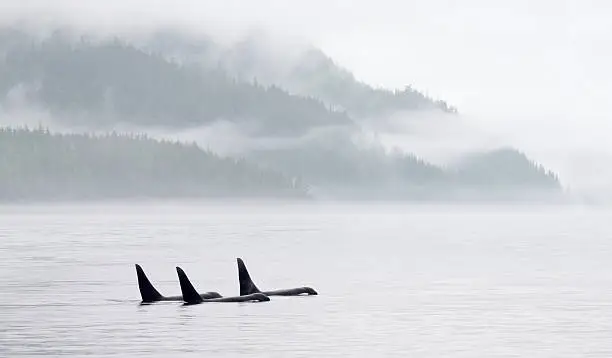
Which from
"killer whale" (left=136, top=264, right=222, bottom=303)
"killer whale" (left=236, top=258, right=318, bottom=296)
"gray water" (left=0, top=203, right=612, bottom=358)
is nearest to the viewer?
"gray water" (left=0, top=203, right=612, bottom=358)

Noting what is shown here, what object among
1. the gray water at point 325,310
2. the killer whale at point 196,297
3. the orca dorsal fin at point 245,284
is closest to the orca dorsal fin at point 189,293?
the killer whale at point 196,297

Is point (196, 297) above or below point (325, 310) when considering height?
above

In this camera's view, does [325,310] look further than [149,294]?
No

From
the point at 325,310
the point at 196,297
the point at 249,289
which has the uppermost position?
the point at 249,289

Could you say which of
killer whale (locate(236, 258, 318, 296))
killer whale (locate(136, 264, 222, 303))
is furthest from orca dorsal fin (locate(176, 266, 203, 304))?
killer whale (locate(236, 258, 318, 296))

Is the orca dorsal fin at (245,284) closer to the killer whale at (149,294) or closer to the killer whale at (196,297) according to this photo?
the killer whale at (196,297)

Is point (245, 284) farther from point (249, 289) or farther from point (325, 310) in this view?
point (325, 310)

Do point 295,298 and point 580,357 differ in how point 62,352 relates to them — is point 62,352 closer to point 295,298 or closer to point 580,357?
point 580,357

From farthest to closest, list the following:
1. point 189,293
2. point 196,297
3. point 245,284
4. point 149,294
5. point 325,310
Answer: point 245,284
point 149,294
point 196,297
point 189,293
point 325,310

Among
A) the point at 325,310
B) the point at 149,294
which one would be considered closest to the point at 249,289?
the point at 149,294

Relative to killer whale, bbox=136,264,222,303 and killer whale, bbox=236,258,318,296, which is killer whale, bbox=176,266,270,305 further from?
killer whale, bbox=236,258,318,296

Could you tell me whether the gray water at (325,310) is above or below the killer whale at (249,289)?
below

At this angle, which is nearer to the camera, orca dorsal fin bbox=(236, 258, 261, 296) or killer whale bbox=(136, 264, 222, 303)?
killer whale bbox=(136, 264, 222, 303)

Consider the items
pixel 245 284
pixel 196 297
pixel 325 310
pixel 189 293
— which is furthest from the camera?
pixel 245 284
